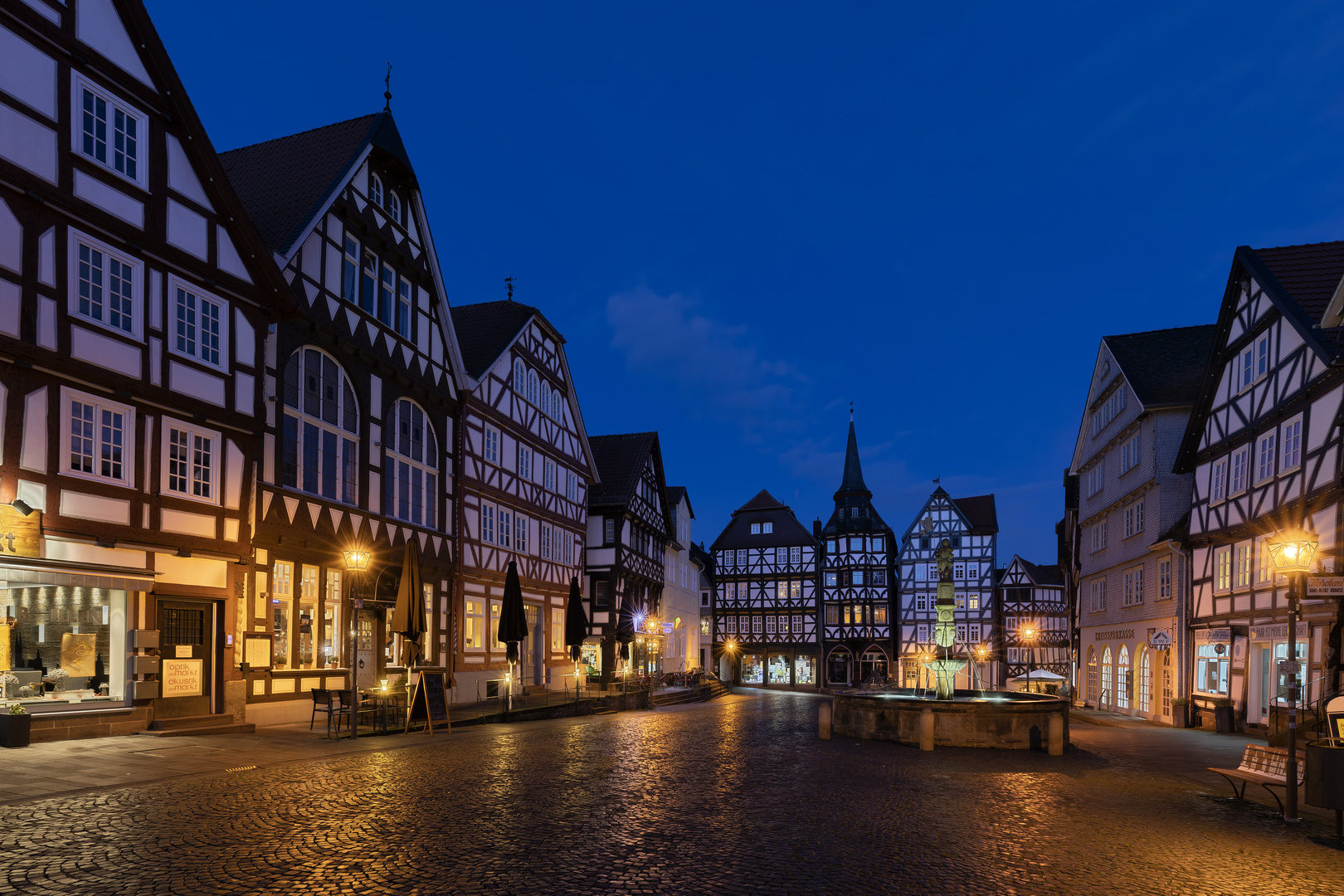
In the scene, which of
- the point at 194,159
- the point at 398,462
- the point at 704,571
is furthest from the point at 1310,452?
the point at 704,571

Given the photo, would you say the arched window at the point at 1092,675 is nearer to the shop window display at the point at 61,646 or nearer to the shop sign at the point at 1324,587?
the shop sign at the point at 1324,587

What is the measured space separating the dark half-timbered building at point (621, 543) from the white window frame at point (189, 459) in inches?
901

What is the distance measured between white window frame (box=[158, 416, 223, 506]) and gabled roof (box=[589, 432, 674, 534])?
24189 millimetres

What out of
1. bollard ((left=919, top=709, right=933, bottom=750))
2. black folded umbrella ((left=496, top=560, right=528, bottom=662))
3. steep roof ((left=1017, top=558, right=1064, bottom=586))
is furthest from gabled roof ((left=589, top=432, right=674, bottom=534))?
steep roof ((left=1017, top=558, right=1064, bottom=586))

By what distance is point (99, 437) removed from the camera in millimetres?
16672

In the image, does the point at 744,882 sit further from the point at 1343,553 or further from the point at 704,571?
the point at 704,571

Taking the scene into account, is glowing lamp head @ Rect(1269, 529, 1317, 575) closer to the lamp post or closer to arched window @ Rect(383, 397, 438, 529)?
the lamp post

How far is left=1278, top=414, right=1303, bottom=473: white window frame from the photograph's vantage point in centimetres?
2344

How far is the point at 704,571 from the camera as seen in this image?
74.6 meters

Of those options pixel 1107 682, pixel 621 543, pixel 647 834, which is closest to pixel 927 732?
pixel 647 834

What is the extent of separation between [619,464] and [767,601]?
28.5 meters

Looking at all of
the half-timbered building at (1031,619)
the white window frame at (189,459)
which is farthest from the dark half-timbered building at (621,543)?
the half-timbered building at (1031,619)

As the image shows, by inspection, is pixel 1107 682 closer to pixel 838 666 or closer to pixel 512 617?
pixel 512 617

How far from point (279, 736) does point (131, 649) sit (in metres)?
2.95
